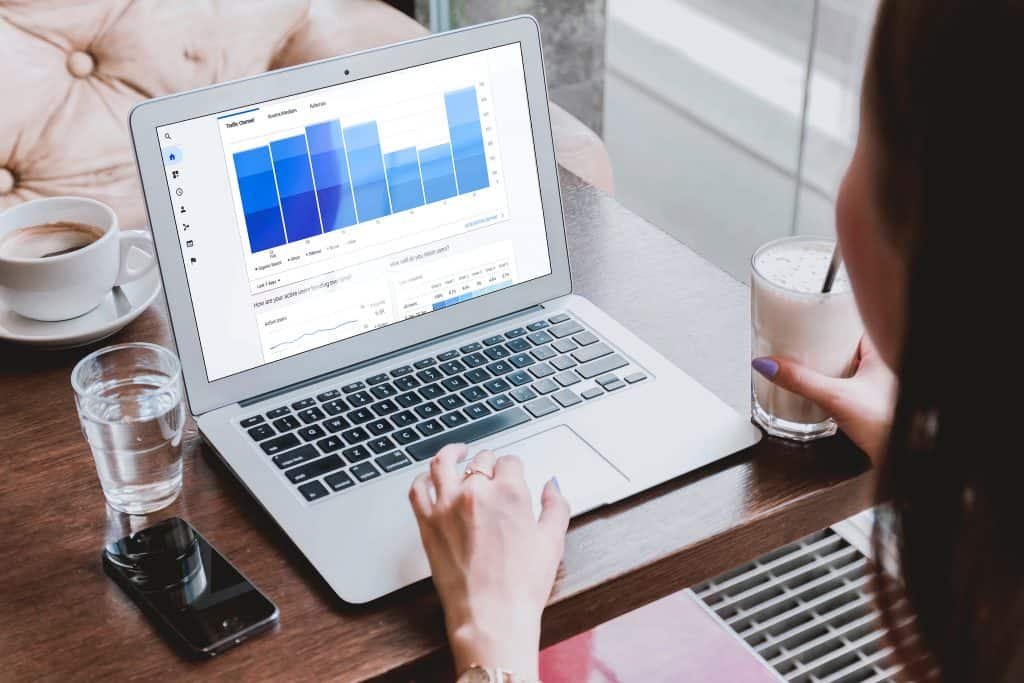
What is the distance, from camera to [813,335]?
0.93 metres

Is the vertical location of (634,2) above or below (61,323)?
below

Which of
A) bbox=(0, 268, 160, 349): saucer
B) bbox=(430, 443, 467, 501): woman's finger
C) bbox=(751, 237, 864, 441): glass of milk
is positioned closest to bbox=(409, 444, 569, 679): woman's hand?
bbox=(430, 443, 467, 501): woman's finger

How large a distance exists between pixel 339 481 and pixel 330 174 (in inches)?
10.1

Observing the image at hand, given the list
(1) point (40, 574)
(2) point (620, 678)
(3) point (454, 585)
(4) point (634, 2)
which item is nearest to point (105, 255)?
(1) point (40, 574)

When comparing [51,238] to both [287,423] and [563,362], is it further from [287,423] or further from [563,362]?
[563,362]

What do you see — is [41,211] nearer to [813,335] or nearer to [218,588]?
[218,588]

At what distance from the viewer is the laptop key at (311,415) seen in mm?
984

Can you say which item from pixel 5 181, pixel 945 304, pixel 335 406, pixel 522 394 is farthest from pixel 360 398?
pixel 5 181

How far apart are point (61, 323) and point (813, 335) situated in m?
0.67

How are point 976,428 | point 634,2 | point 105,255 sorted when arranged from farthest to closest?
point 634,2, point 105,255, point 976,428

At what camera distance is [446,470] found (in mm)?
882

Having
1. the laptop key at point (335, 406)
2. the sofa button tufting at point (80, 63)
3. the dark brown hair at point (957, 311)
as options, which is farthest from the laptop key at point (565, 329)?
the sofa button tufting at point (80, 63)

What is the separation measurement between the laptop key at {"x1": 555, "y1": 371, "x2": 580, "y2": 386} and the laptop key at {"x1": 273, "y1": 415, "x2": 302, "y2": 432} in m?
0.22

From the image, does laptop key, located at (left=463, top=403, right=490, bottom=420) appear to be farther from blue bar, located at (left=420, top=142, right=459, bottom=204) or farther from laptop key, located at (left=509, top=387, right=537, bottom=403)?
blue bar, located at (left=420, top=142, right=459, bottom=204)
